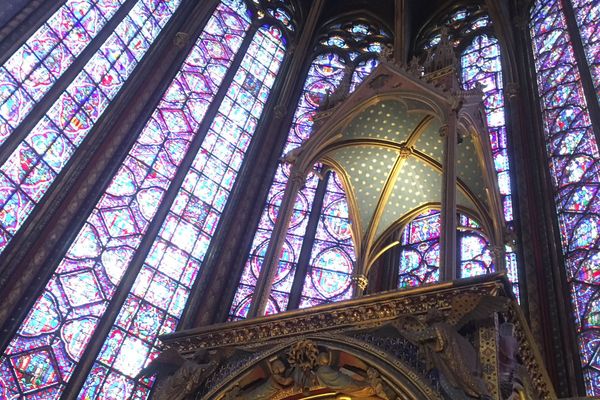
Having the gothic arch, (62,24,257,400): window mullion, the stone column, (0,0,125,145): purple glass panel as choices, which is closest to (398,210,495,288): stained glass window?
the stone column

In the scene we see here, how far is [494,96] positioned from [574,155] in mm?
2398

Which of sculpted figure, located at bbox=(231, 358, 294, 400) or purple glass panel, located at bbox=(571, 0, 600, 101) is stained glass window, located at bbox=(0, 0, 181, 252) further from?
purple glass panel, located at bbox=(571, 0, 600, 101)

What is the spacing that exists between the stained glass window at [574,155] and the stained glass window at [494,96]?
60 cm

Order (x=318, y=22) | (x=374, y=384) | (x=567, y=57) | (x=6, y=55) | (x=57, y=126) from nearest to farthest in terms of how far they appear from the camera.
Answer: (x=374, y=384) < (x=6, y=55) < (x=57, y=126) < (x=567, y=57) < (x=318, y=22)

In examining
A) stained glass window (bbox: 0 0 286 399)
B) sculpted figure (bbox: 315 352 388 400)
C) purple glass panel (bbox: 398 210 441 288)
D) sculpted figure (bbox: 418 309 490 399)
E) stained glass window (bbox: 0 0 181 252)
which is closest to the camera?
sculpted figure (bbox: 418 309 490 399)

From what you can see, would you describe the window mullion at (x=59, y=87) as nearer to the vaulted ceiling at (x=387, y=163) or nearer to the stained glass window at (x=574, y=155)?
the vaulted ceiling at (x=387, y=163)

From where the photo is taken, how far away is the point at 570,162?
8805 millimetres

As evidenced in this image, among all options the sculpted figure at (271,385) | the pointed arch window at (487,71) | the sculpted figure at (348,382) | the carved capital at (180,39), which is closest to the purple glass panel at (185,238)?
the carved capital at (180,39)

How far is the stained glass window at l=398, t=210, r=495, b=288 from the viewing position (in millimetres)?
8602

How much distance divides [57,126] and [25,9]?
1423 millimetres

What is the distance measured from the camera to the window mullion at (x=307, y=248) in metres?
9.44

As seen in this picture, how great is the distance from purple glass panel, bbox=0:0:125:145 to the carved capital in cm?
109

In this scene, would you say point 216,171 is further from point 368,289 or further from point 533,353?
point 533,353

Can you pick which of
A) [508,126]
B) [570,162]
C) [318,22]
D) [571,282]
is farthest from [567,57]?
[318,22]
